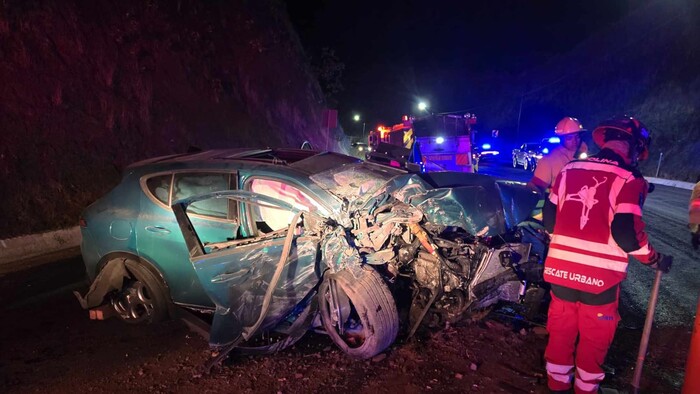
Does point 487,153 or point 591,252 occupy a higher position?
point 591,252

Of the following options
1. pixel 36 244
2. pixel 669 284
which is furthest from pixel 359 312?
pixel 36 244

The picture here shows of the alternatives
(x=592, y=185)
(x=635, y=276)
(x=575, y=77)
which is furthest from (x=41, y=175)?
(x=575, y=77)

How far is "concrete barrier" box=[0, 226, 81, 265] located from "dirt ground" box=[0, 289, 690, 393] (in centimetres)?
288

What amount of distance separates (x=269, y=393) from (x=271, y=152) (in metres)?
2.43

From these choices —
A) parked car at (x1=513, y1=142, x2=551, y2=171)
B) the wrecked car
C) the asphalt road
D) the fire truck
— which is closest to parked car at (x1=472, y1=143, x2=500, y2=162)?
parked car at (x1=513, y1=142, x2=551, y2=171)

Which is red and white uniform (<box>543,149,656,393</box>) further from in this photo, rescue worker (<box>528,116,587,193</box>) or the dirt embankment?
the dirt embankment

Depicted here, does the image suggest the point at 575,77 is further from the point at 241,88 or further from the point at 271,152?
the point at 271,152

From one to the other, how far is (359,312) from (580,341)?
1499mm

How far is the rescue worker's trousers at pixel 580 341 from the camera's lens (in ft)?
8.57

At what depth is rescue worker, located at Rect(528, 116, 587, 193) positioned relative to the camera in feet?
15.0

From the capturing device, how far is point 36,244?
6613 millimetres

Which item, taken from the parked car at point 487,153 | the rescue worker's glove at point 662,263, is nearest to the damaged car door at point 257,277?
the rescue worker's glove at point 662,263

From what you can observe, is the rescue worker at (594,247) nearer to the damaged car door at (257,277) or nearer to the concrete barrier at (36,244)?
the damaged car door at (257,277)

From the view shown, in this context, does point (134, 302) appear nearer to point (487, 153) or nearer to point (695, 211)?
point (695, 211)
